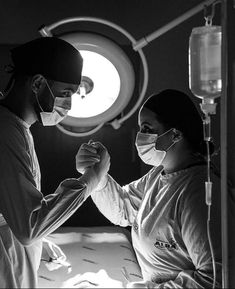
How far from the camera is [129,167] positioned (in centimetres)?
251

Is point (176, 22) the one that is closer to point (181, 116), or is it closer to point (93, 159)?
point (181, 116)

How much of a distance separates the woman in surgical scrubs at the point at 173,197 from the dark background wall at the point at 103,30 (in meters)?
0.64

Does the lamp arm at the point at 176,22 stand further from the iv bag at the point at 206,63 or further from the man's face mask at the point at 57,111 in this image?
the man's face mask at the point at 57,111

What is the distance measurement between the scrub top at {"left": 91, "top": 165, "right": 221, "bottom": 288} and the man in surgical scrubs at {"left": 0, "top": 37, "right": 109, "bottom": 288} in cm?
25

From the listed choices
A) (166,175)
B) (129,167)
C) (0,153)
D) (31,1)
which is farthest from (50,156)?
(0,153)

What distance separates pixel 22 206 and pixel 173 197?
51 cm

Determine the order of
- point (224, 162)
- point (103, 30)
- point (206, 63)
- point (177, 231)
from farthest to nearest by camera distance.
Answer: point (103, 30) < point (177, 231) < point (206, 63) < point (224, 162)

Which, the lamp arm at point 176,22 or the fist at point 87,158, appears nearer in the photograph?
Answer: the lamp arm at point 176,22

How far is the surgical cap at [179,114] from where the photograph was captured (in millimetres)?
1679

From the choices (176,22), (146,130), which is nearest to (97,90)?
(146,130)

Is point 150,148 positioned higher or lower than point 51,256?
higher

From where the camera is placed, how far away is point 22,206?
1343mm

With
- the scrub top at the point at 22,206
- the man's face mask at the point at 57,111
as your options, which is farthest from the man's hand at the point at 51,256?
the man's face mask at the point at 57,111

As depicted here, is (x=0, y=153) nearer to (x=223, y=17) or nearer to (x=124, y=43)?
(x=223, y=17)
